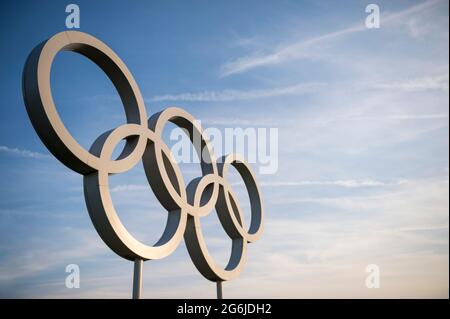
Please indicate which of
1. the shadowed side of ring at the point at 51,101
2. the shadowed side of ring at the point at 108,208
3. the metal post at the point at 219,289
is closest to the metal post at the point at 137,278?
the shadowed side of ring at the point at 108,208

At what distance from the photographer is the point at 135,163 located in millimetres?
12117

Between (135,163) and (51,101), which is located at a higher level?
(51,101)

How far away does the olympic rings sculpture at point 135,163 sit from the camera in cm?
1014

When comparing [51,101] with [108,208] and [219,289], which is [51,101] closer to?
[108,208]

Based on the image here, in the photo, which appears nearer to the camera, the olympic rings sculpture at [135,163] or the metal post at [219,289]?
the olympic rings sculpture at [135,163]

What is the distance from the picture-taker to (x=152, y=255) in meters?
12.0

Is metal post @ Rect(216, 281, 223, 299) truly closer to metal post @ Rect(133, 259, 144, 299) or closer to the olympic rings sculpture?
the olympic rings sculpture

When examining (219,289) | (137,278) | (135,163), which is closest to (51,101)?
(135,163)

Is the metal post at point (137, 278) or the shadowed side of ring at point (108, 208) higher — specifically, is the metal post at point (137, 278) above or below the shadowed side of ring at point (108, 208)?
below

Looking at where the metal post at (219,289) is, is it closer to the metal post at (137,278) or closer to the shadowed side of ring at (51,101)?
the metal post at (137,278)

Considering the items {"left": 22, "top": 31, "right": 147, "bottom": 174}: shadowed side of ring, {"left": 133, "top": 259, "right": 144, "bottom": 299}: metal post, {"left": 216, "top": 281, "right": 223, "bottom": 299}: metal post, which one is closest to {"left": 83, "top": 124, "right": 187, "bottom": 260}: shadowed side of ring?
{"left": 133, "top": 259, "right": 144, "bottom": 299}: metal post
